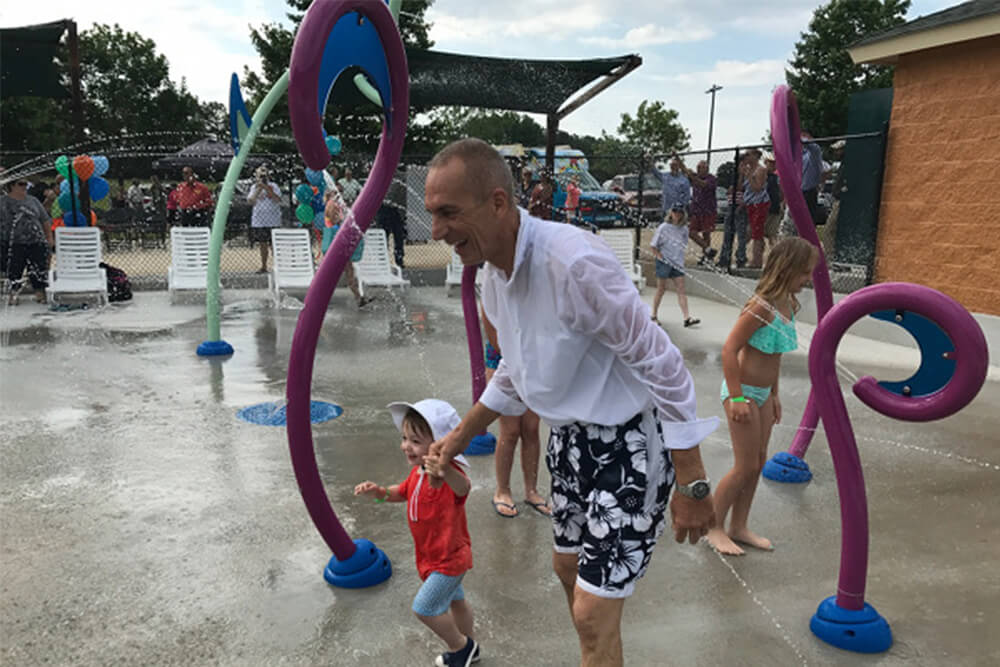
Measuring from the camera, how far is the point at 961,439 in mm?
5141

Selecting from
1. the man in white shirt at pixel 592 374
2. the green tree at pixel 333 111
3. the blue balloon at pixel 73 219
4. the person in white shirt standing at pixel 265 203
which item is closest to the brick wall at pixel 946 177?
the man in white shirt at pixel 592 374

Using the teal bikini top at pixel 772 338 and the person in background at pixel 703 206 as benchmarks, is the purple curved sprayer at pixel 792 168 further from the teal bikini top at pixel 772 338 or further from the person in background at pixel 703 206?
the person in background at pixel 703 206

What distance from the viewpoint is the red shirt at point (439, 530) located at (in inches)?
95.0

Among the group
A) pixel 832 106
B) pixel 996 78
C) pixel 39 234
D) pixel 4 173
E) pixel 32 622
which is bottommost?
pixel 32 622

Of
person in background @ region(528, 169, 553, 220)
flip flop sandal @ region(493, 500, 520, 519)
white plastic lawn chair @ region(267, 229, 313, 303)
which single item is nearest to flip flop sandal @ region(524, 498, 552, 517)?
flip flop sandal @ region(493, 500, 520, 519)

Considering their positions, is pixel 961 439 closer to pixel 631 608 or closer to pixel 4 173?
pixel 631 608

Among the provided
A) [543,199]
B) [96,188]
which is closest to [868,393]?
[543,199]

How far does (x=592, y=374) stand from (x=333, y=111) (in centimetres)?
2666

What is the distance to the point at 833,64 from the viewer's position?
120ft

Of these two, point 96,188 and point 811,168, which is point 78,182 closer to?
point 96,188

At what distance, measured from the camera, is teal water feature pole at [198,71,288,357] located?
22.9 ft

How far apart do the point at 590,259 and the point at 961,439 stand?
180 inches

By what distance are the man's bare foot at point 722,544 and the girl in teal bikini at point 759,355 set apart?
0.01m

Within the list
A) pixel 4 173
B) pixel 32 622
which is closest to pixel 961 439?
pixel 32 622
